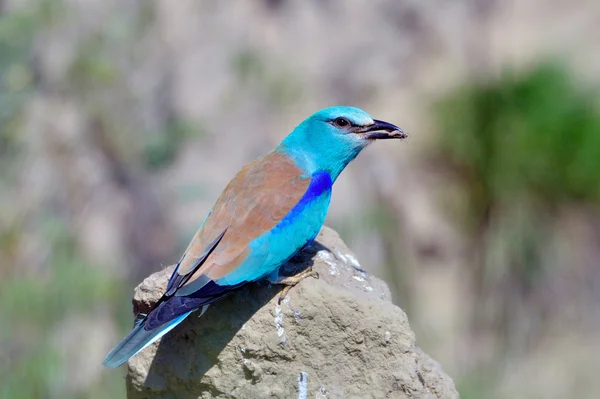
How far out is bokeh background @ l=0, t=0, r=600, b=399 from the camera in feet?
23.1

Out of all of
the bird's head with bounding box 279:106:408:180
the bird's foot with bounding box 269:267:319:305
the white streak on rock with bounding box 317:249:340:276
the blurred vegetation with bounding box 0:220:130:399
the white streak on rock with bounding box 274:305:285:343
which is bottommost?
A: the blurred vegetation with bounding box 0:220:130:399

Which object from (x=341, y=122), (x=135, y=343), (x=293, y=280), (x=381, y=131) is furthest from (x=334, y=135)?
(x=135, y=343)

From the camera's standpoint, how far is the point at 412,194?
10617mm

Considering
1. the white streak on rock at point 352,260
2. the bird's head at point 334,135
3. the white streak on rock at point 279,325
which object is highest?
the bird's head at point 334,135

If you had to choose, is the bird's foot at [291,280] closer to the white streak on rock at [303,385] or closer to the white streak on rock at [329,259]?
the white streak on rock at [329,259]

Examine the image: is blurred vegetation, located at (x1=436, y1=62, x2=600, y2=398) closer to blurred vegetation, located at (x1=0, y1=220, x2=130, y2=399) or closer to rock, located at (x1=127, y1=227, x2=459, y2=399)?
blurred vegetation, located at (x1=0, y1=220, x2=130, y2=399)

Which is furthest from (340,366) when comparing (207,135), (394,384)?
(207,135)

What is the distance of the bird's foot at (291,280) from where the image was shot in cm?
366

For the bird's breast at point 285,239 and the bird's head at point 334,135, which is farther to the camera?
the bird's head at point 334,135

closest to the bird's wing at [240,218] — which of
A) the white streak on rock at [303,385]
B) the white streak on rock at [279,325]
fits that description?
the white streak on rock at [279,325]

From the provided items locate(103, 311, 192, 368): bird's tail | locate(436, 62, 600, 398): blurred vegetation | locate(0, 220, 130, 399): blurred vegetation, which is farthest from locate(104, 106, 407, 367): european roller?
locate(436, 62, 600, 398): blurred vegetation

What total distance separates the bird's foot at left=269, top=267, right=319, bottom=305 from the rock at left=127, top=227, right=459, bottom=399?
0.03 m

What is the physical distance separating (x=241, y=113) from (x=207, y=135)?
43 centimetres

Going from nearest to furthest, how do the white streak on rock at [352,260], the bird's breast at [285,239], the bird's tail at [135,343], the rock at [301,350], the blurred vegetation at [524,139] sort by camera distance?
the bird's tail at [135,343], the rock at [301,350], the bird's breast at [285,239], the white streak on rock at [352,260], the blurred vegetation at [524,139]
